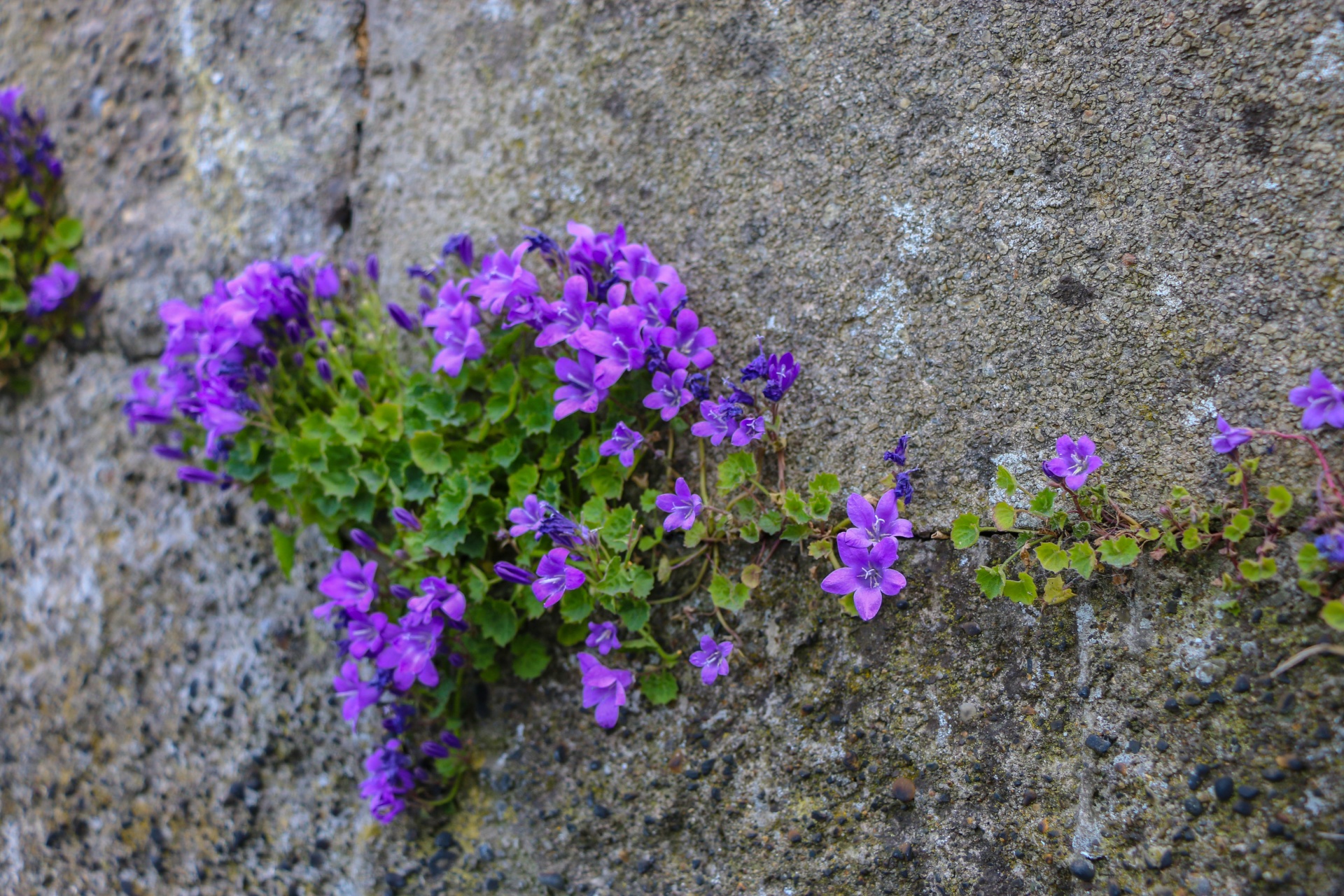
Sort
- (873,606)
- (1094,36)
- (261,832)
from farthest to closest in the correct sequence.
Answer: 1. (261,832)
2. (1094,36)
3. (873,606)

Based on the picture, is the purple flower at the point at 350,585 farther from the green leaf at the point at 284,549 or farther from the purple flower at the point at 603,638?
the purple flower at the point at 603,638

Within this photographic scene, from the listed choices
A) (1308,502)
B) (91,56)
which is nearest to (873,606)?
(1308,502)

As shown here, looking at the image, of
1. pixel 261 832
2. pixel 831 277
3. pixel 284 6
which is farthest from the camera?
pixel 284 6

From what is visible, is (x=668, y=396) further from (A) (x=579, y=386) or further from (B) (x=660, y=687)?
(B) (x=660, y=687)

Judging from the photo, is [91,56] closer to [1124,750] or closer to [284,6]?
[284,6]

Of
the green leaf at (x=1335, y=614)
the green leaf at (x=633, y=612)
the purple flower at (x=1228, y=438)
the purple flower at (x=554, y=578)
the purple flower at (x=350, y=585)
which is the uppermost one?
the purple flower at (x=1228, y=438)

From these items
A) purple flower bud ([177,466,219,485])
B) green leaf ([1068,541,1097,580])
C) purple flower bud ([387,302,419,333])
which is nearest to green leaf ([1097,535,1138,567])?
green leaf ([1068,541,1097,580])

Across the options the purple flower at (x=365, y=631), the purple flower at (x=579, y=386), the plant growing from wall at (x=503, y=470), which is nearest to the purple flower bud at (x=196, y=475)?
the plant growing from wall at (x=503, y=470)
